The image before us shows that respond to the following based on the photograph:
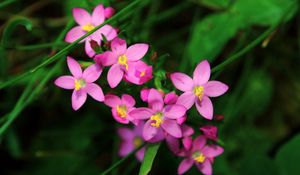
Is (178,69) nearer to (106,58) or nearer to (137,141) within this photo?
(137,141)

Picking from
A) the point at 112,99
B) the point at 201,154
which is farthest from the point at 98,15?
the point at 201,154

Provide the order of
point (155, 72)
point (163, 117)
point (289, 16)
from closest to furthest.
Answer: point (163, 117)
point (155, 72)
point (289, 16)

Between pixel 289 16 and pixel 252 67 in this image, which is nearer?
pixel 289 16

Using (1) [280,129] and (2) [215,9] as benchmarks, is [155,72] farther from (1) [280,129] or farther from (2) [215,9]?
(1) [280,129]

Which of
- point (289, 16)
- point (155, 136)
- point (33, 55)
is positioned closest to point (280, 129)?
point (289, 16)

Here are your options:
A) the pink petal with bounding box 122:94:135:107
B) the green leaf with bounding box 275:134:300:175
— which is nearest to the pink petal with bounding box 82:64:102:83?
the pink petal with bounding box 122:94:135:107

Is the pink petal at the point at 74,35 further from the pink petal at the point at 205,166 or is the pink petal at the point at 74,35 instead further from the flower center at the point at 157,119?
the pink petal at the point at 205,166

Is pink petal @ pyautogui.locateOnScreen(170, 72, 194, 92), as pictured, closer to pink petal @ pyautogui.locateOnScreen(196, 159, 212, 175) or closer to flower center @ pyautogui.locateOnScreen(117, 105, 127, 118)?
flower center @ pyautogui.locateOnScreen(117, 105, 127, 118)
